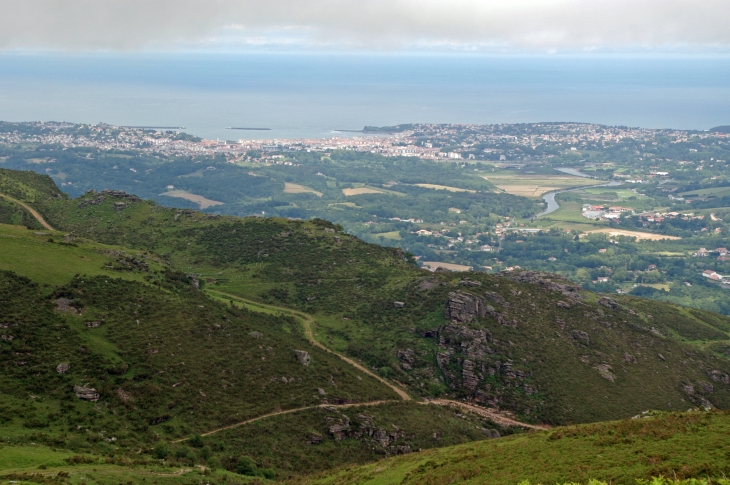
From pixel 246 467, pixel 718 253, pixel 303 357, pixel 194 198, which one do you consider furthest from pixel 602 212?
pixel 246 467

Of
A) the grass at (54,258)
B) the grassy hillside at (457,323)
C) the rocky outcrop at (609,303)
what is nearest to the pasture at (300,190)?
the grassy hillside at (457,323)

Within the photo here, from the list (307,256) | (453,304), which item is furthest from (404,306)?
(307,256)

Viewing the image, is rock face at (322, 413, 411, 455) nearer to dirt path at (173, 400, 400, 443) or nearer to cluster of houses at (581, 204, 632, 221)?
dirt path at (173, 400, 400, 443)

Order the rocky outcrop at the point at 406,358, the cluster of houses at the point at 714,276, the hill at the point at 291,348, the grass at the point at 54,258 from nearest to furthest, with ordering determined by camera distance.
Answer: the hill at the point at 291,348 < the grass at the point at 54,258 < the rocky outcrop at the point at 406,358 < the cluster of houses at the point at 714,276

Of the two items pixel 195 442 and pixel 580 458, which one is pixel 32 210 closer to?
pixel 195 442

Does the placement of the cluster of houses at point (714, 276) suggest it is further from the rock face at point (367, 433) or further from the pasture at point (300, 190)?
the rock face at point (367, 433)

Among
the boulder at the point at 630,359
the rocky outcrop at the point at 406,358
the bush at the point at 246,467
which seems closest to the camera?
the bush at the point at 246,467
